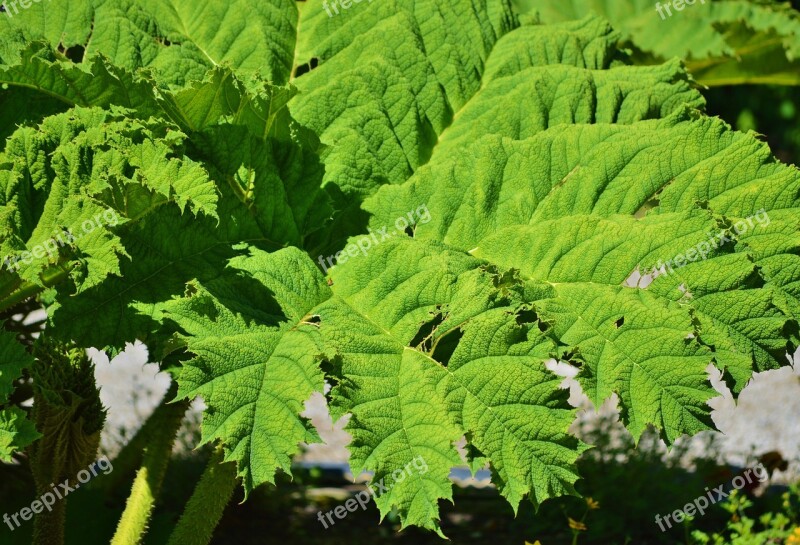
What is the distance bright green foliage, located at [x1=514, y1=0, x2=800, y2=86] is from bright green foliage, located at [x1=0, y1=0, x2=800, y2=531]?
84 cm

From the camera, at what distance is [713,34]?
356 centimetres

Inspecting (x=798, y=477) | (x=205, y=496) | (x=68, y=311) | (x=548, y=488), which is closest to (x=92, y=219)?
(x=68, y=311)

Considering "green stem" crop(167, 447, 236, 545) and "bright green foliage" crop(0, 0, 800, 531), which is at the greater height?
A: "bright green foliage" crop(0, 0, 800, 531)

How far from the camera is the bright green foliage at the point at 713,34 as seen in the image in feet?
11.6

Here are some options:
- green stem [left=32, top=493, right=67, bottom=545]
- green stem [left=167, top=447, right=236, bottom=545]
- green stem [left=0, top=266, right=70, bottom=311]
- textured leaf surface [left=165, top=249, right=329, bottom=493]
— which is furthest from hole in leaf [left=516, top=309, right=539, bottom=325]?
green stem [left=32, top=493, right=67, bottom=545]

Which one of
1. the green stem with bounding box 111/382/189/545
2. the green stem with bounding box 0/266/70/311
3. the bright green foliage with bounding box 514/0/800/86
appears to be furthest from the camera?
→ the bright green foliage with bounding box 514/0/800/86

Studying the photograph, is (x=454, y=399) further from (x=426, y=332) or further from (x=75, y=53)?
(x=75, y=53)

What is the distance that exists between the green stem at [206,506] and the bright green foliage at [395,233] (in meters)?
0.32

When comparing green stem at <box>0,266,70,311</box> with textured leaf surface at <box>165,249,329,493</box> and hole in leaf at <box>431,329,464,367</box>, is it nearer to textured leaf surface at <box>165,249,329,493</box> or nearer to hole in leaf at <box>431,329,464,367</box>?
textured leaf surface at <box>165,249,329,493</box>

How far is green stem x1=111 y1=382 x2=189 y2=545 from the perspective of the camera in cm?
250

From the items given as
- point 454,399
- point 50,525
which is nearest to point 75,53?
point 50,525

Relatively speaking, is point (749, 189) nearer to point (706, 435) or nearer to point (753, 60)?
point (753, 60)

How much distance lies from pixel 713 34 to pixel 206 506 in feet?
7.78

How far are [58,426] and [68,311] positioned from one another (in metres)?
0.39
